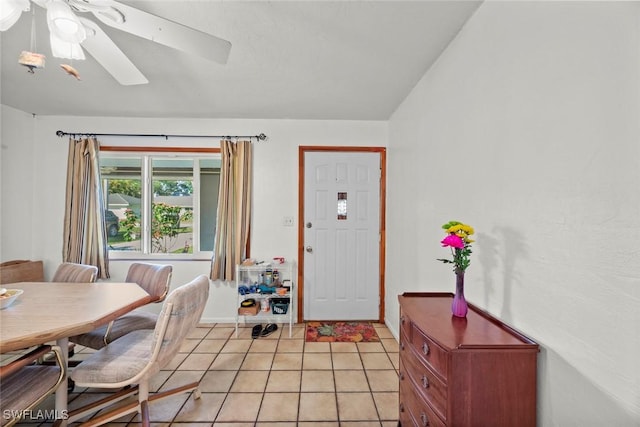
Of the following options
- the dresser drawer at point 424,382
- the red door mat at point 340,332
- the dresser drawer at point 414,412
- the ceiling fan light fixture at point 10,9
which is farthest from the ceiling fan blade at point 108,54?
the red door mat at point 340,332

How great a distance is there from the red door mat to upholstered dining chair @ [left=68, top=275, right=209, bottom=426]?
1534 millimetres

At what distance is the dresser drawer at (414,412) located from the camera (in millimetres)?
1071

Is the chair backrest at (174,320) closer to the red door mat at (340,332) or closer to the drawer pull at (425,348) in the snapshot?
the drawer pull at (425,348)

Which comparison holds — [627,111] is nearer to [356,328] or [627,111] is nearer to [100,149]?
[356,328]

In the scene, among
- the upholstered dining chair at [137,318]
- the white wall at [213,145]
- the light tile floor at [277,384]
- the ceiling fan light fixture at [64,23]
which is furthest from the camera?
the white wall at [213,145]

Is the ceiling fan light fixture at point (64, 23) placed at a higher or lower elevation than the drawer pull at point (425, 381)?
higher

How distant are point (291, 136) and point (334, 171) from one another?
671 millimetres

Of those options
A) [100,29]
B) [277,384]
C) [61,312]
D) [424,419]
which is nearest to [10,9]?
[100,29]

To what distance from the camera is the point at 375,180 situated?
10.7 ft

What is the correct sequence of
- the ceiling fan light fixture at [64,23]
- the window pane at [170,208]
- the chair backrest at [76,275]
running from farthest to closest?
the window pane at [170,208] < the chair backrest at [76,275] < the ceiling fan light fixture at [64,23]

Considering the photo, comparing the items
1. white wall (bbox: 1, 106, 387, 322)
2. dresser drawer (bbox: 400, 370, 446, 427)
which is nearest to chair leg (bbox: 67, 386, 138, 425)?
white wall (bbox: 1, 106, 387, 322)

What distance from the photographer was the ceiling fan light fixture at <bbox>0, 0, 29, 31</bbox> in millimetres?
1021

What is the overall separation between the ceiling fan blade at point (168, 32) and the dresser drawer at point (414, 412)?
188cm

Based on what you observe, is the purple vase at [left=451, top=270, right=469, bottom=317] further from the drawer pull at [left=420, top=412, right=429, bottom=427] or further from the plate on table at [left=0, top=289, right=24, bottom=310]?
the plate on table at [left=0, top=289, right=24, bottom=310]
